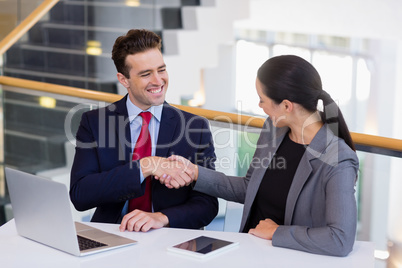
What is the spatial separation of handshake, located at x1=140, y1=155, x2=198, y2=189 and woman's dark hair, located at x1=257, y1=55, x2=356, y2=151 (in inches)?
19.3

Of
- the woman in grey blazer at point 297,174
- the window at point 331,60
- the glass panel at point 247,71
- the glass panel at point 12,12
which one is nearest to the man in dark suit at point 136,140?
the woman in grey blazer at point 297,174

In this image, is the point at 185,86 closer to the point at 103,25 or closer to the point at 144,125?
the point at 103,25

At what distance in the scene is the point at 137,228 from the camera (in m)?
1.99

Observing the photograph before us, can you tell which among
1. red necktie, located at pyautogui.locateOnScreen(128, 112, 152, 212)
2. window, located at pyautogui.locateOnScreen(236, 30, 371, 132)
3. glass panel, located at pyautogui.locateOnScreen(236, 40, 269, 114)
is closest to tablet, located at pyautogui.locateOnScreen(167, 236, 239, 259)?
red necktie, located at pyautogui.locateOnScreen(128, 112, 152, 212)

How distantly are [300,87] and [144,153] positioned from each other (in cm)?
77

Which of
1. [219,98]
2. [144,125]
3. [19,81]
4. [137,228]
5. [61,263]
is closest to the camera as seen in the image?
[61,263]

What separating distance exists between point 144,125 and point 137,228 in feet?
2.04

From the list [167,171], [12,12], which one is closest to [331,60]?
[12,12]

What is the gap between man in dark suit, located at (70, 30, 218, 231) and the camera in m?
2.34

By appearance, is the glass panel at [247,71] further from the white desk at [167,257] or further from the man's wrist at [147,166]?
the white desk at [167,257]

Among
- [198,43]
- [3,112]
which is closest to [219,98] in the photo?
[198,43]

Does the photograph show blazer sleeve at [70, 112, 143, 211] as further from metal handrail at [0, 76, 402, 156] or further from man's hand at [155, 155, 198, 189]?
metal handrail at [0, 76, 402, 156]

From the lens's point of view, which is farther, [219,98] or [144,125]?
[219,98]

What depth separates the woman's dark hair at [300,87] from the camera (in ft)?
6.60
